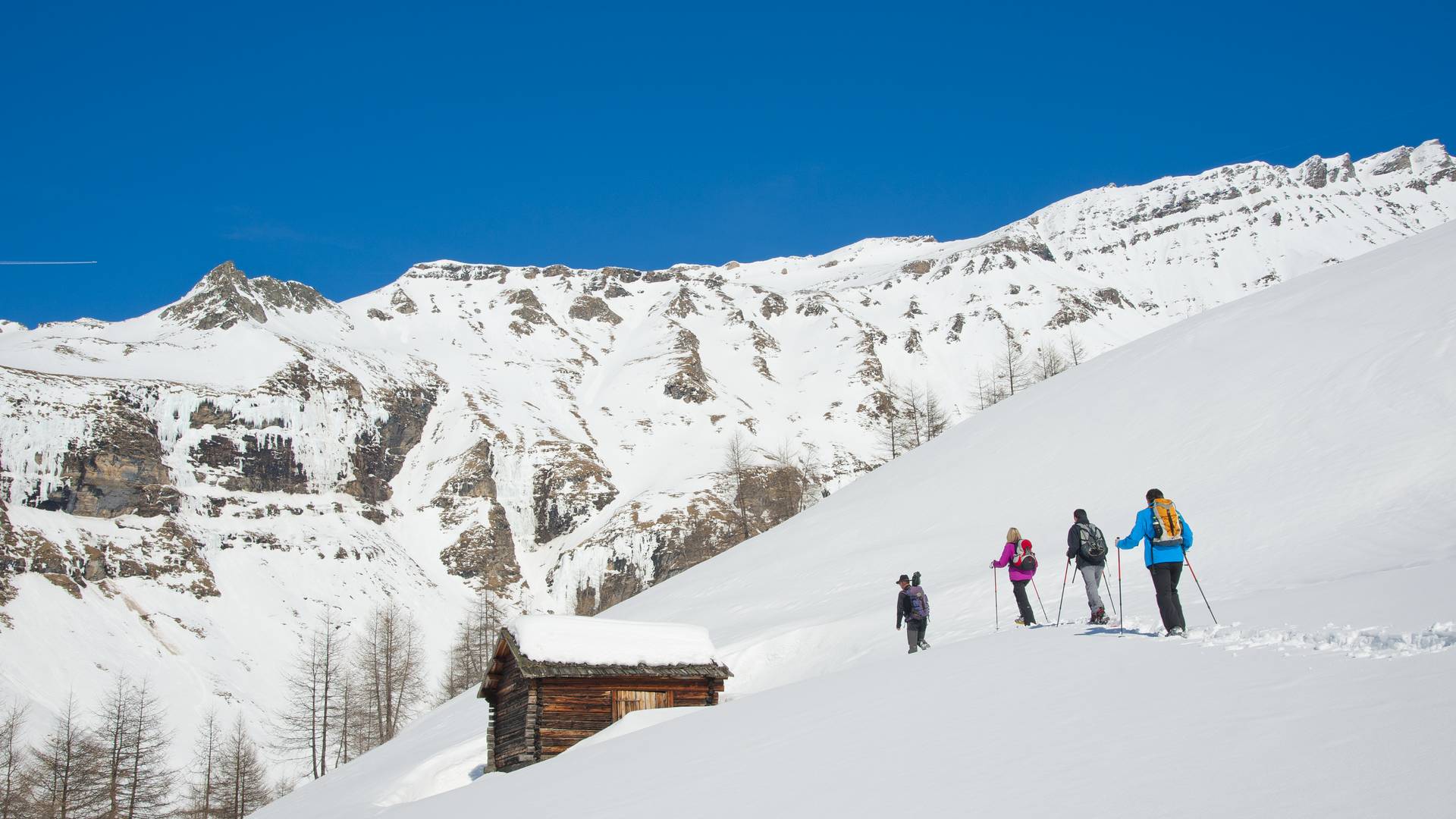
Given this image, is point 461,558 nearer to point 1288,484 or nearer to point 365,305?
point 365,305

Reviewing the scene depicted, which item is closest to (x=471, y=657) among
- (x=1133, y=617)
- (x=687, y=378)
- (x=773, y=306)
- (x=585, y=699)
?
(x=585, y=699)

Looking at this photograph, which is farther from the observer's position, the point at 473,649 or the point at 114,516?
the point at 114,516

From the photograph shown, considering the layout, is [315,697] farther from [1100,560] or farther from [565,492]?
[565,492]

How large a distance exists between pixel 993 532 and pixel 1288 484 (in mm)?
8341

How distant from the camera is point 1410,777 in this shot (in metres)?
5.15

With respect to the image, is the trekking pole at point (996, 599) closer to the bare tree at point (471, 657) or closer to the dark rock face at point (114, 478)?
the bare tree at point (471, 657)

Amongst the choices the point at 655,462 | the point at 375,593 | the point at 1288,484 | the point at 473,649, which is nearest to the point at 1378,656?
the point at 1288,484

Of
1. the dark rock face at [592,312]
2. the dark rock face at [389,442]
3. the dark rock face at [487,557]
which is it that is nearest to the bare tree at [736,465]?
the dark rock face at [487,557]

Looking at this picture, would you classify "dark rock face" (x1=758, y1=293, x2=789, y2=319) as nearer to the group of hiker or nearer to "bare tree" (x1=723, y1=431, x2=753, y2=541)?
"bare tree" (x1=723, y1=431, x2=753, y2=541)

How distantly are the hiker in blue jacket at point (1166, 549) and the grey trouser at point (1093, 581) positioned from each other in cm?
173

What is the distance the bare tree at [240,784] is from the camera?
149 ft

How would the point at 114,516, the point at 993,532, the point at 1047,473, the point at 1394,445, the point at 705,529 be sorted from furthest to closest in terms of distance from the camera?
the point at 705,529, the point at 114,516, the point at 1047,473, the point at 993,532, the point at 1394,445

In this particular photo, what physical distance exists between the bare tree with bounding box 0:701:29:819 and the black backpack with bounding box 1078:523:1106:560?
47.1m

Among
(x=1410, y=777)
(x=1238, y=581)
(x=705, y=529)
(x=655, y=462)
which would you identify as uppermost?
(x=655, y=462)
